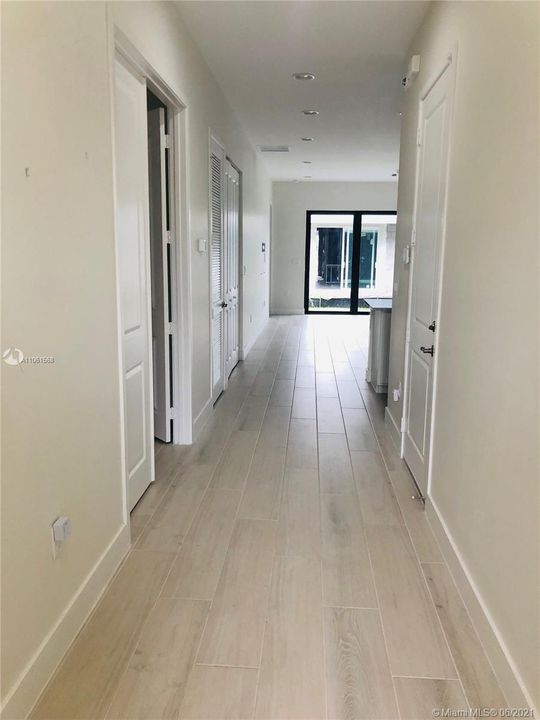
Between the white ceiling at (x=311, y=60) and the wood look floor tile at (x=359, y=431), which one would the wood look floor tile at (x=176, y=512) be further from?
the white ceiling at (x=311, y=60)

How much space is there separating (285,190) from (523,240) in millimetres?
10495

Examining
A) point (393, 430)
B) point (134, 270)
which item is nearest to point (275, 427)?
point (393, 430)

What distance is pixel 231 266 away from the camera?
6031mm

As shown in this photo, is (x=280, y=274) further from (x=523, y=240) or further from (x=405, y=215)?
(x=523, y=240)

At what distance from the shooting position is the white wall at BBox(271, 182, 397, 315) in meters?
11.5

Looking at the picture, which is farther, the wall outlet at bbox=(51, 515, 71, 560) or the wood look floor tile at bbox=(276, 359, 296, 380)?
the wood look floor tile at bbox=(276, 359, 296, 380)

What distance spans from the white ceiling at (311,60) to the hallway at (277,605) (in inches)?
109

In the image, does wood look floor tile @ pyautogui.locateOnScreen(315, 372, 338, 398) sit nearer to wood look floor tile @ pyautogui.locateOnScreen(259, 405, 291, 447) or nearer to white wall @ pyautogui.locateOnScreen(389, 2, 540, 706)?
wood look floor tile @ pyautogui.locateOnScreen(259, 405, 291, 447)

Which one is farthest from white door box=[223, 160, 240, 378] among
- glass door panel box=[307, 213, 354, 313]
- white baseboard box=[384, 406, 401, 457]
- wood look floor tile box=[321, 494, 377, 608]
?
glass door panel box=[307, 213, 354, 313]

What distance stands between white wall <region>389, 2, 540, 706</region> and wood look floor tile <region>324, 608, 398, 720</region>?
0.40 m

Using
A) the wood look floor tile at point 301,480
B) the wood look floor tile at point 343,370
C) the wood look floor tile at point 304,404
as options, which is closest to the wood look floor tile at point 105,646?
the wood look floor tile at point 301,480

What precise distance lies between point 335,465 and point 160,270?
174cm

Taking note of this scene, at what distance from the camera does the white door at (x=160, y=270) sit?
3.53m

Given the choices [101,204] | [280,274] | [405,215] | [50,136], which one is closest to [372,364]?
[405,215]
